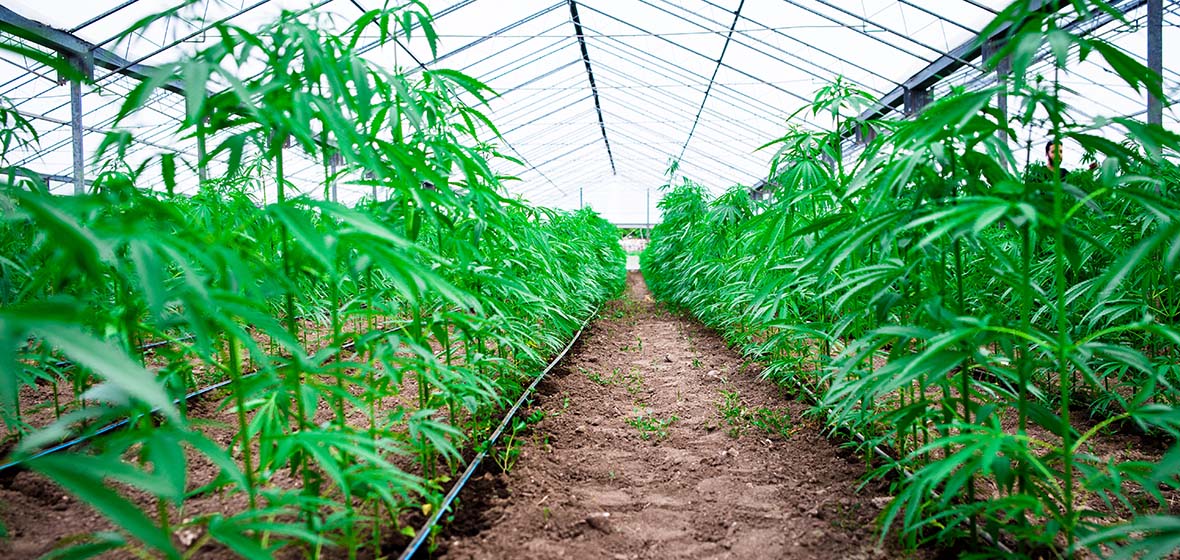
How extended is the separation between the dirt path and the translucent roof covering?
130cm

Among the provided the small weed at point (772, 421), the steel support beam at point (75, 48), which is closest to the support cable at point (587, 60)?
the steel support beam at point (75, 48)

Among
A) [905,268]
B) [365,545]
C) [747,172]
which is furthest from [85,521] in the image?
[747,172]

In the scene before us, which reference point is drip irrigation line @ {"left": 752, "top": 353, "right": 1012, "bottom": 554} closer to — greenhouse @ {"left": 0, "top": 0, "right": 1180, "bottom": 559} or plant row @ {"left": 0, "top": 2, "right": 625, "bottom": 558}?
greenhouse @ {"left": 0, "top": 0, "right": 1180, "bottom": 559}

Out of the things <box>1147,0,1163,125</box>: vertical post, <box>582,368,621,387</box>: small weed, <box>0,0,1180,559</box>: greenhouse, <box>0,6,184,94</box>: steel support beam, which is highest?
<box>0,6,184,94</box>: steel support beam

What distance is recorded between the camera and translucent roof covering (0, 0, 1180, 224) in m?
5.62

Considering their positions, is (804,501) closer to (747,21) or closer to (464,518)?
(464,518)

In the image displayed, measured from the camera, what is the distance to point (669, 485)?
2111 mm

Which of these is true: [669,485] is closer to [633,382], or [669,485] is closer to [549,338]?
[549,338]

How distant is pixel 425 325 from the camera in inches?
66.4

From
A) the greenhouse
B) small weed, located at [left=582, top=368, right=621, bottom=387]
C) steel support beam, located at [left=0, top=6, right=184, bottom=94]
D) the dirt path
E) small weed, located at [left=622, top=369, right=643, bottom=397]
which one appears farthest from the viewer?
steel support beam, located at [left=0, top=6, right=184, bottom=94]

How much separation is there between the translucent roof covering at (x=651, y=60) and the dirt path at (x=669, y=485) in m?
1.30

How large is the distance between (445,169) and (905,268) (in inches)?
40.5

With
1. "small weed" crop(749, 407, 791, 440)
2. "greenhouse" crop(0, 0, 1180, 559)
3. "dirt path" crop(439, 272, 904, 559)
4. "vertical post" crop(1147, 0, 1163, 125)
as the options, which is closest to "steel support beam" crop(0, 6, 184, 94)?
"greenhouse" crop(0, 0, 1180, 559)

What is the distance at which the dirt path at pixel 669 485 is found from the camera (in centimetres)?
167
